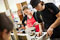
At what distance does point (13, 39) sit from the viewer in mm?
2256

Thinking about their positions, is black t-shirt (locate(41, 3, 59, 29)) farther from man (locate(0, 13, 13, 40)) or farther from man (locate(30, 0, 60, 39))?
man (locate(0, 13, 13, 40))

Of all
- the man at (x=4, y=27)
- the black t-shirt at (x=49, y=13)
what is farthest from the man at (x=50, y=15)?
the man at (x=4, y=27)

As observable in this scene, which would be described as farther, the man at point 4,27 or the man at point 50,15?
the man at point 50,15

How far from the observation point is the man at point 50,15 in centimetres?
181

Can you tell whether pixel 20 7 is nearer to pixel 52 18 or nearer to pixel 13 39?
pixel 13 39

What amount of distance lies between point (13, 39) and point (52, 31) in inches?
32.4

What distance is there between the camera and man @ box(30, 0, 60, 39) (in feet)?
5.94

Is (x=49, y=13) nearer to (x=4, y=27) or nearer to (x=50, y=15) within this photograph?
(x=50, y=15)

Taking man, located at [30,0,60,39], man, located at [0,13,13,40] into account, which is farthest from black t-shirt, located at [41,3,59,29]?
man, located at [0,13,13,40]

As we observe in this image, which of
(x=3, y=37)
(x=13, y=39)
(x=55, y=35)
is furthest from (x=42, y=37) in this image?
(x=3, y=37)

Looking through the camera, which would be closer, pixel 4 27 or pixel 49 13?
pixel 4 27

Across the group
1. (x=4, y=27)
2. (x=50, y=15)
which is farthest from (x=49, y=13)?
(x=4, y=27)

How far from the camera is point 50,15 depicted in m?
1.91

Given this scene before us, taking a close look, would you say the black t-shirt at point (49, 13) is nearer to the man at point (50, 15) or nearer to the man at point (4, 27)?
the man at point (50, 15)
